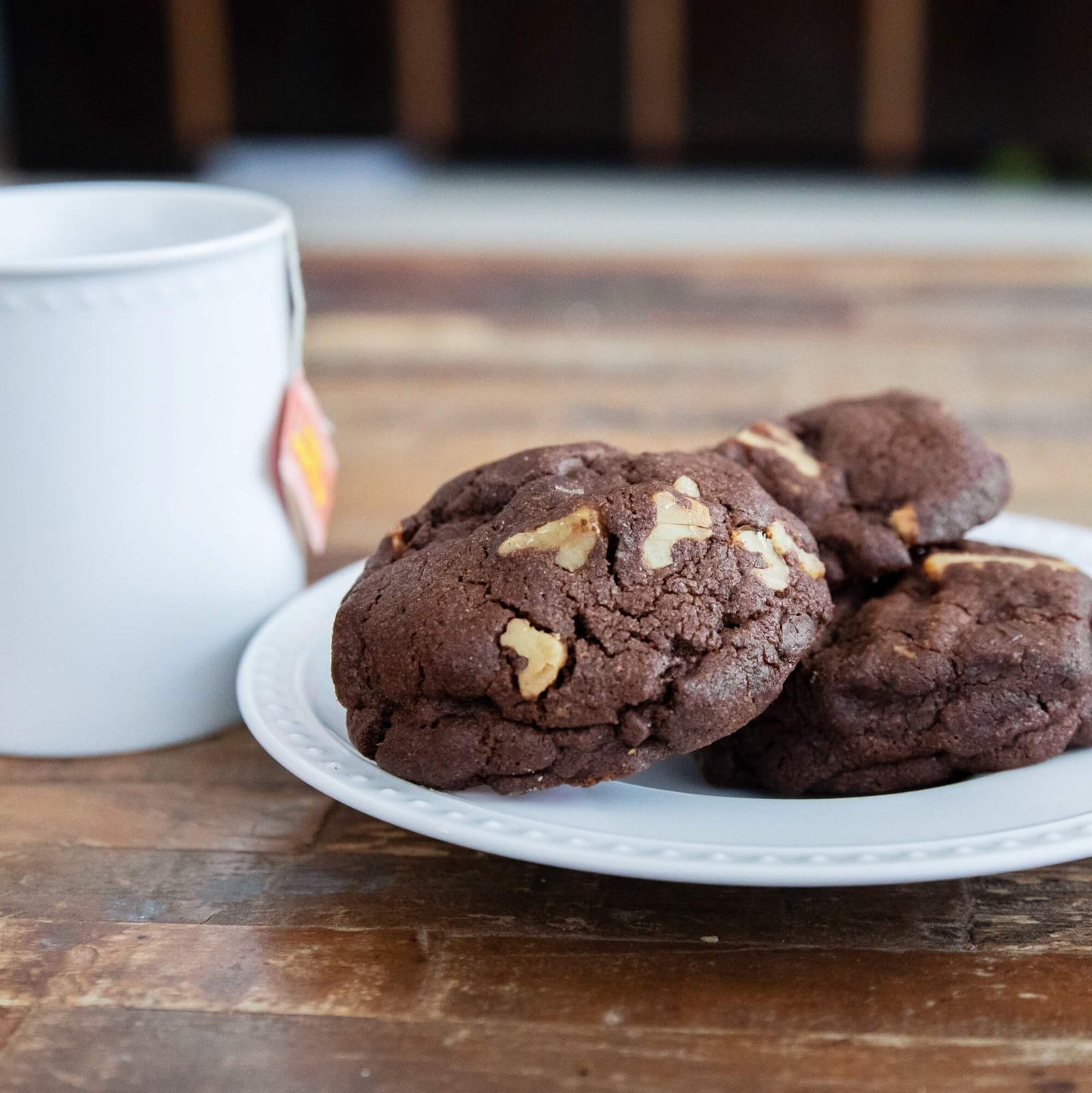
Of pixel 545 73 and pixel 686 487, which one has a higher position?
pixel 545 73

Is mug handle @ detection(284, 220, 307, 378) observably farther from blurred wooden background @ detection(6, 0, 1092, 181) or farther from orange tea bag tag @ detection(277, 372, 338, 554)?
blurred wooden background @ detection(6, 0, 1092, 181)

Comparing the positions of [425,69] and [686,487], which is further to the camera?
[425,69]

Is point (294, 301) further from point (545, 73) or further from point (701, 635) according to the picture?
point (545, 73)

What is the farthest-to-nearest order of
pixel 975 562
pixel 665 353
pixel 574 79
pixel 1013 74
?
pixel 574 79 → pixel 1013 74 → pixel 665 353 → pixel 975 562

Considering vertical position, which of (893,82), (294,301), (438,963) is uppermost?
(893,82)

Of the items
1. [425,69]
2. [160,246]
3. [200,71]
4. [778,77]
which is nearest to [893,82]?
[778,77]

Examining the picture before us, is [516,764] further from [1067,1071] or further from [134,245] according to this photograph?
[134,245]

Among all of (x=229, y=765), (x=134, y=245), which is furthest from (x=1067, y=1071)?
(x=134, y=245)
